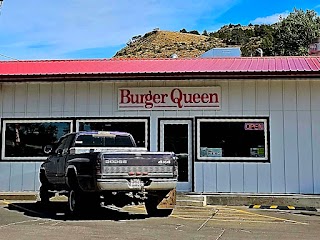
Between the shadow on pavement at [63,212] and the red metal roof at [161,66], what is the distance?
4.61 metres

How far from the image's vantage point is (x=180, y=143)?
56.5 ft

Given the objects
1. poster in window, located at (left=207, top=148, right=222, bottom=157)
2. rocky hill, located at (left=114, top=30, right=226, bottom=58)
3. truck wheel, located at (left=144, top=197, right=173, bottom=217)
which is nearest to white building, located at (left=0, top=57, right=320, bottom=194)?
poster in window, located at (left=207, top=148, right=222, bottom=157)

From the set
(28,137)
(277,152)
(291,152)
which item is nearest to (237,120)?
(277,152)

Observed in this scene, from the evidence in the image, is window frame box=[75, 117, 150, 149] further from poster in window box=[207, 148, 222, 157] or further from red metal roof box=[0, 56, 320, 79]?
poster in window box=[207, 148, 222, 157]

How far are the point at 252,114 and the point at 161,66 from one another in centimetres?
411

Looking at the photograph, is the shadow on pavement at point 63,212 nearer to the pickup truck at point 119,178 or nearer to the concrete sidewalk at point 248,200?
the pickup truck at point 119,178

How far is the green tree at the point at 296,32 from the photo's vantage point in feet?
168

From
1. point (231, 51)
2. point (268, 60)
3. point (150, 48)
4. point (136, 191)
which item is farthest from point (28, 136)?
point (150, 48)

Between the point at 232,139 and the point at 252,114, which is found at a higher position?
the point at 252,114

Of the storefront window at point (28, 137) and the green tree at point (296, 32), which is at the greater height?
the green tree at point (296, 32)

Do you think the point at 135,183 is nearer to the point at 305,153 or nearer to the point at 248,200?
the point at 248,200

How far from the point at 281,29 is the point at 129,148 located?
43.0 m

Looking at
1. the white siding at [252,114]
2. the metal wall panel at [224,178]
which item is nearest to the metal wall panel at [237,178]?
the white siding at [252,114]

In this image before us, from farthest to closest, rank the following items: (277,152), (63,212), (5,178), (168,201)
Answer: (5,178)
(277,152)
(63,212)
(168,201)
